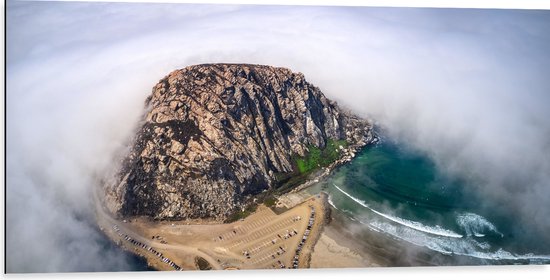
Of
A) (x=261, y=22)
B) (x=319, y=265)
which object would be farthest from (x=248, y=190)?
(x=261, y=22)

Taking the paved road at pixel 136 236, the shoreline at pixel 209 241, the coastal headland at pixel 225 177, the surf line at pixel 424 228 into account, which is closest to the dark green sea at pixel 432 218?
the surf line at pixel 424 228

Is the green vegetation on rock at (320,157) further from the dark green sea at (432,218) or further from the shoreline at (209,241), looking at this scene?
the shoreline at (209,241)

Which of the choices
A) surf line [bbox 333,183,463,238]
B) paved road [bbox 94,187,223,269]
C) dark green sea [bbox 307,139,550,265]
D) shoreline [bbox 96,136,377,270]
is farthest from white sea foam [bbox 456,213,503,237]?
paved road [bbox 94,187,223,269]

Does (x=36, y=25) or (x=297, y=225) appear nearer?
(x=36, y=25)

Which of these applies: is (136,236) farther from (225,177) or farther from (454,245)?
(454,245)

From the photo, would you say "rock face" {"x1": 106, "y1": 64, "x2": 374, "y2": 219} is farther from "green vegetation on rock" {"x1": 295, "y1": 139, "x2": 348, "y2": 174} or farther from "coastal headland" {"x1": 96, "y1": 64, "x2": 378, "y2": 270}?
"green vegetation on rock" {"x1": 295, "y1": 139, "x2": 348, "y2": 174}

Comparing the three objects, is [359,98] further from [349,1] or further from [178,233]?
[178,233]

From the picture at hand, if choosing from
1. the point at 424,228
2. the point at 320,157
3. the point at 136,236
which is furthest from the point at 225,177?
the point at 424,228
